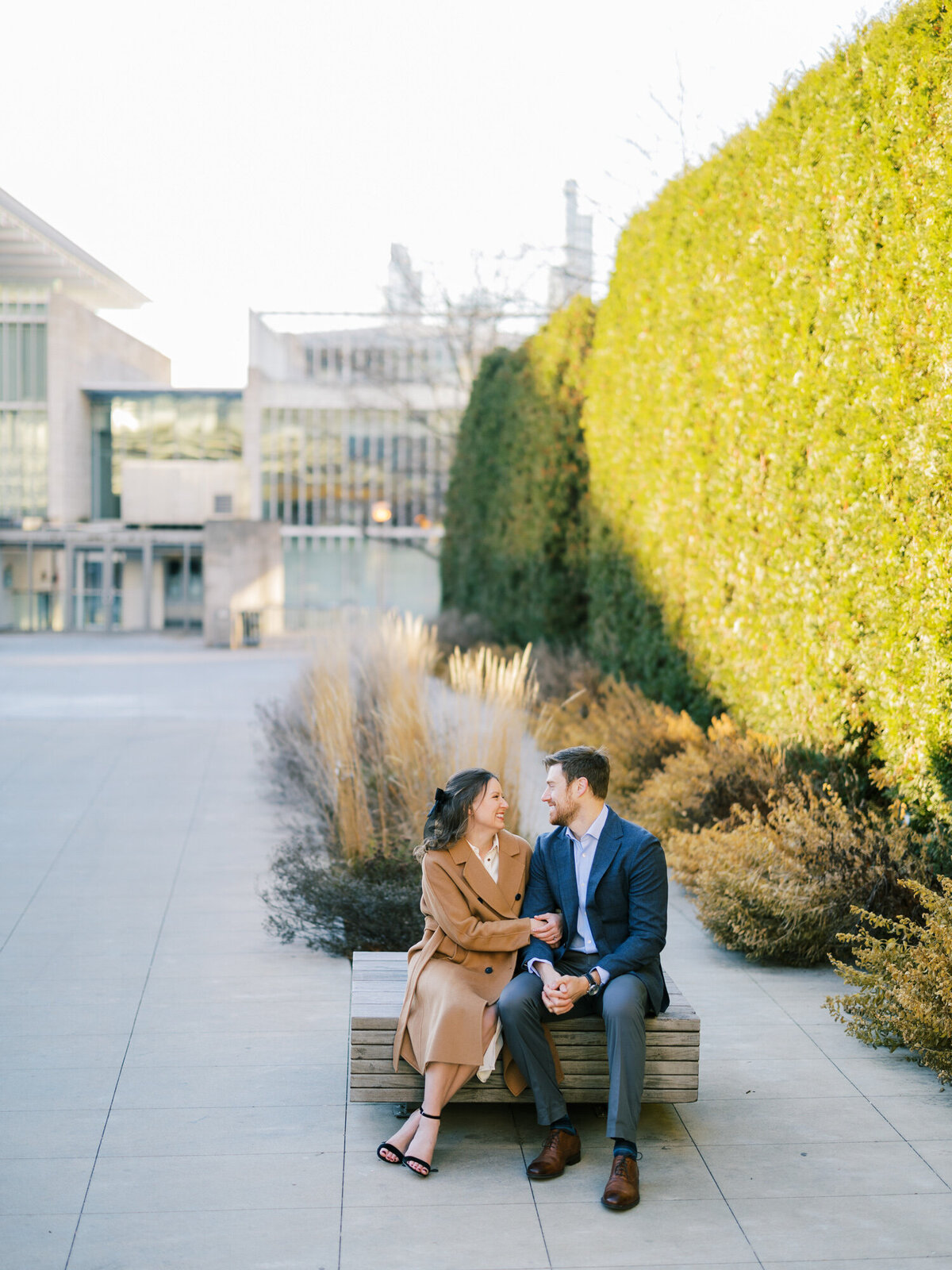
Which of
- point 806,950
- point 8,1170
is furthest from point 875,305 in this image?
point 8,1170

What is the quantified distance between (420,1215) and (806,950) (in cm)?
281

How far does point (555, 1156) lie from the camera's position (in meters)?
3.71

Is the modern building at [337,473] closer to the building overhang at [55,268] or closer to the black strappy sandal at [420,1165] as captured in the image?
the building overhang at [55,268]

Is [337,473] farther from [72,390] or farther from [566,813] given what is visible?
[566,813]

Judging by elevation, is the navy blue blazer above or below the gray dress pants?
above

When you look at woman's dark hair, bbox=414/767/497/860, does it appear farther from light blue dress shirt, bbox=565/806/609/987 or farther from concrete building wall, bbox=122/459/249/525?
concrete building wall, bbox=122/459/249/525

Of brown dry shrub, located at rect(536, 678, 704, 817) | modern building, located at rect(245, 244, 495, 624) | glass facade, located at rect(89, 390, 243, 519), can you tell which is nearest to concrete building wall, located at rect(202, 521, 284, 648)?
modern building, located at rect(245, 244, 495, 624)

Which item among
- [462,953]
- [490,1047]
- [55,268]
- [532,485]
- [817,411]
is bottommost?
[490,1047]

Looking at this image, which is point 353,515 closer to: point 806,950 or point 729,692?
point 729,692

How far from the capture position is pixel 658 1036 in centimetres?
402

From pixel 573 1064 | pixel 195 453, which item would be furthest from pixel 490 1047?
pixel 195 453

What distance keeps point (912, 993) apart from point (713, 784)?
296 centimetres

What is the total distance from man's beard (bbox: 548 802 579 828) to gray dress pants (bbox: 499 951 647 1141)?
490 millimetres

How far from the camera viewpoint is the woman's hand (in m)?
4.10
